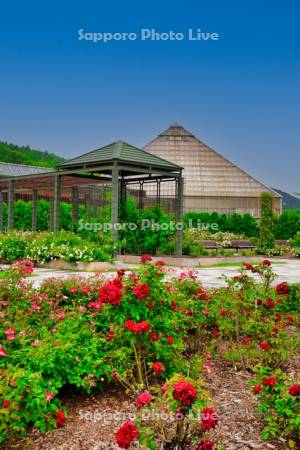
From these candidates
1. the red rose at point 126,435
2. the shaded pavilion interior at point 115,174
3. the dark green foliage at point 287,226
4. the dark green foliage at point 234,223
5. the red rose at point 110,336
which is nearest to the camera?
the red rose at point 126,435

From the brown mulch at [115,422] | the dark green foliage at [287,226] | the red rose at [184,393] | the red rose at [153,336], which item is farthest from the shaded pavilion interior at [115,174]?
the dark green foliage at [287,226]

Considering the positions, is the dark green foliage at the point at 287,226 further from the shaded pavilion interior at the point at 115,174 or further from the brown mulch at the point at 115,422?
the brown mulch at the point at 115,422

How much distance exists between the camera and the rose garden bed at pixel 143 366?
3020 mm

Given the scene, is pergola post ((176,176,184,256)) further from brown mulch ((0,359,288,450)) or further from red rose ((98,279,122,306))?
red rose ((98,279,122,306))

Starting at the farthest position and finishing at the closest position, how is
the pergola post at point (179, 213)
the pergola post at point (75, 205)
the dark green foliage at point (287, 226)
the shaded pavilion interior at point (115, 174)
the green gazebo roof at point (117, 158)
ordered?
the dark green foliage at point (287, 226)
the pergola post at point (75, 205)
the pergola post at point (179, 213)
the green gazebo roof at point (117, 158)
the shaded pavilion interior at point (115, 174)

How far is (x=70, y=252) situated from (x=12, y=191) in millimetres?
7656

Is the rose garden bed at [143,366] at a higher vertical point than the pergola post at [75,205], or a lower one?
lower

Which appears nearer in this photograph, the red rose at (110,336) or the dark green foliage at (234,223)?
the red rose at (110,336)

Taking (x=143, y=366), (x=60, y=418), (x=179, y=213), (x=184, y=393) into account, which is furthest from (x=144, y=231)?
(x=184, y=393)

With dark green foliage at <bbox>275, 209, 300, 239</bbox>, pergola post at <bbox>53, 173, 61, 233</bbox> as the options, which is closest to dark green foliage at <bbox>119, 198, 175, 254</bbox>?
pergola post at <bbox>53, 173, 61, 233</bbox>

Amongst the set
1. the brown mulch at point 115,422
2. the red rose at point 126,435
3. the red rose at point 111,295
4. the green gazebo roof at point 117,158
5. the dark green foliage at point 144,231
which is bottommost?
the brown mulch at point 115,422

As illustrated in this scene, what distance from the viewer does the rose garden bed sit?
→ 302 centimetres

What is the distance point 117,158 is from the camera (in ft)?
48.8

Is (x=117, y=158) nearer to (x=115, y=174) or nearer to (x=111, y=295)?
(x=115, y=174)
